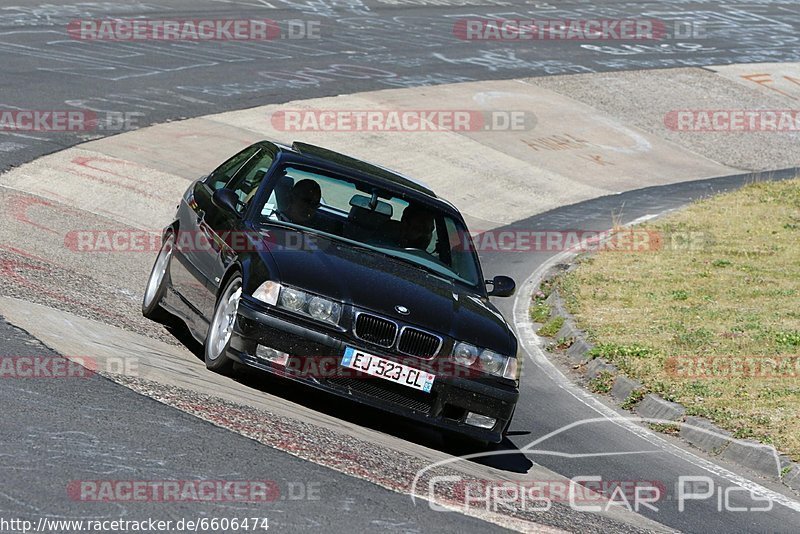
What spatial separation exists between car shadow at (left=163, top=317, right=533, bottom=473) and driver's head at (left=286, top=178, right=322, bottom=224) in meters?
1.20

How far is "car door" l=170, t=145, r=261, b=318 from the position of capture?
359 inches

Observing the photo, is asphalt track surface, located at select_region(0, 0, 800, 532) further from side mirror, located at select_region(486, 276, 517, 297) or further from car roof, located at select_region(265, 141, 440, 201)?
car roof, located at select_region(265, 141, 440, 201)

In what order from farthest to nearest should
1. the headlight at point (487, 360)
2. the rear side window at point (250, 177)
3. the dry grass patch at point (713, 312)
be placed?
the dry grass patch at point (713, 312), the rear side window at point (250, 177), the headlight at point (487, 360)

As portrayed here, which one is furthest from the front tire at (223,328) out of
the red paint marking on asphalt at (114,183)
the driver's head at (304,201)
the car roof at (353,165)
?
the red paint marking on asphalt at (114,183)

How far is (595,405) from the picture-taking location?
11.4m

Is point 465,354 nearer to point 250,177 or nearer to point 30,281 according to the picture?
point 250,177

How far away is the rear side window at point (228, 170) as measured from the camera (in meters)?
10.2

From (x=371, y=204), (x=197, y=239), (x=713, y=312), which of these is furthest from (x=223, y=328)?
(x=713, y=312)

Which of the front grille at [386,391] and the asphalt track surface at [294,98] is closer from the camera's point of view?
the asphalt track surface at [294,98]

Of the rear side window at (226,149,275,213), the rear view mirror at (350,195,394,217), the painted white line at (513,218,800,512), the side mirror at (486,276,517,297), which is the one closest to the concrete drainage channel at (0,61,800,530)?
the painted white line at (513,218,800,512)

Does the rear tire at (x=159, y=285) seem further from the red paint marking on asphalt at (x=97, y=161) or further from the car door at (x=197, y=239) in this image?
the red paint marking on asphalt at (x=97, y=161)

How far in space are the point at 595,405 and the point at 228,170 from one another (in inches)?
152

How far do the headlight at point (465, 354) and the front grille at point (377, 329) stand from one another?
1.38ft

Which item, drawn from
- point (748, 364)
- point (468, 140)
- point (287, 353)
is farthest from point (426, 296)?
point (468, 140)
